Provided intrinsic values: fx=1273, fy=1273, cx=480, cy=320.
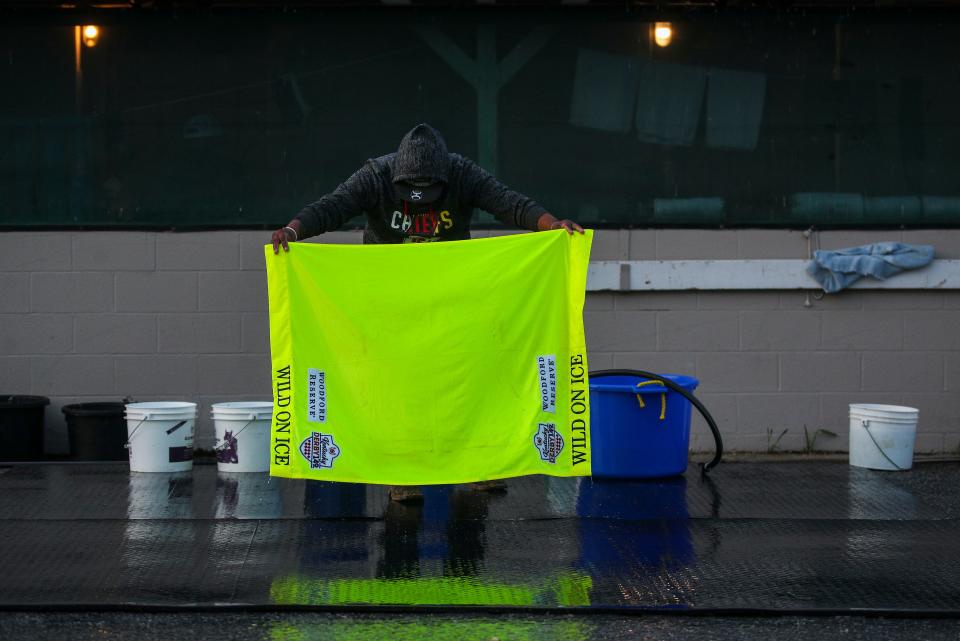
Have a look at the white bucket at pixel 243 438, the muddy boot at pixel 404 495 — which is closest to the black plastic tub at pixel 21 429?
the white bucket at pixel 243 438

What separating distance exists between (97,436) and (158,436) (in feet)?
2.24

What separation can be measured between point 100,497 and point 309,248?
1.86 meters

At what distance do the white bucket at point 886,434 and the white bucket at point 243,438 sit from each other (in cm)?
353

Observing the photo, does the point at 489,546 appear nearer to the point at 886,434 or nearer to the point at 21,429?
the point at 886,434

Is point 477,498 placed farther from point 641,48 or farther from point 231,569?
point 641,48

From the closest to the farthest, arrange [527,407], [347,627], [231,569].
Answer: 1. [347,627]
2. [231,569]
3. [527,407]

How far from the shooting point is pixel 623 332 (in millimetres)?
8242

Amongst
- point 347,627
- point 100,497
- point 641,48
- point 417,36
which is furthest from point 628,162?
point 347,627

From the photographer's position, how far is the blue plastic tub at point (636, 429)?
7.05 metres

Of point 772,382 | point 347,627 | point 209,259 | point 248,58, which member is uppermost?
point 248,58

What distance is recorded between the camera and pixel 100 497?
6672mm

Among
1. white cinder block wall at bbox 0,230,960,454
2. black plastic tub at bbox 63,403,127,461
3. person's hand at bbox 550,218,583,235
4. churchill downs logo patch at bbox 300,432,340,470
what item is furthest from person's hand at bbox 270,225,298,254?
black plastic tub at bbox 63,403,127,461

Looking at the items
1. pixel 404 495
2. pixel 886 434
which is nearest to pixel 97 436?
pixel 404 495

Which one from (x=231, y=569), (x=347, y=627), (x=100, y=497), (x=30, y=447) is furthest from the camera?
(x=30, y=447)
